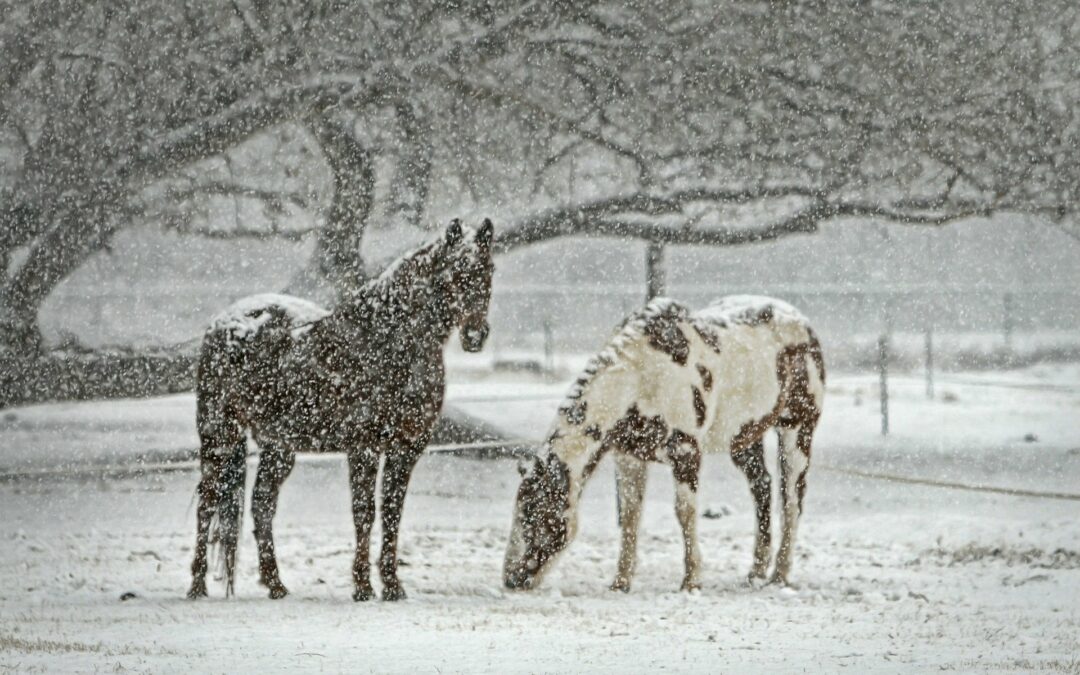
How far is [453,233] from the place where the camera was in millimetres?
6980

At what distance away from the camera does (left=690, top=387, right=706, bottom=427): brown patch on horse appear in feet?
25.4

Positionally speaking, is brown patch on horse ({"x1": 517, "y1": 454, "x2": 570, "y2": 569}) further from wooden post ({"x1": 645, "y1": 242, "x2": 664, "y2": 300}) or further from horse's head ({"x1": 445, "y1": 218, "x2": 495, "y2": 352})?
wooden post ({"x1": 645, "y1": 242, "x2": 664, "y2": 300})

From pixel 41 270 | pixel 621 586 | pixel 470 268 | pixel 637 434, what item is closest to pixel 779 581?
pixel 621 586

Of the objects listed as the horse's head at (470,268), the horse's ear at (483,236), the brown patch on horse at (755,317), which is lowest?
the brown patch on horse at (755,317)

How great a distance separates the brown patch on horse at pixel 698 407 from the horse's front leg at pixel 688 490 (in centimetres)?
15

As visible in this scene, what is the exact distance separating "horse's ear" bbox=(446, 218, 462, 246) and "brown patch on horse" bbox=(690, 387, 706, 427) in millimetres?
1661

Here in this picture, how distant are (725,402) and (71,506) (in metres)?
6.57

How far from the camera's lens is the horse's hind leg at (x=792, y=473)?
27.9 ft

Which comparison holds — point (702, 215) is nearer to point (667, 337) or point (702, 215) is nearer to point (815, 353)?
point (815, 353)

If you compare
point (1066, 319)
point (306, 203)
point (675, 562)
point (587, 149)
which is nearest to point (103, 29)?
point (306, 203)

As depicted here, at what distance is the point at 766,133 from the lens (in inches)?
510

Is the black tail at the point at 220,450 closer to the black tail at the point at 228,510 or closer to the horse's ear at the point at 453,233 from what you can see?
the black tail at the point at 228,510

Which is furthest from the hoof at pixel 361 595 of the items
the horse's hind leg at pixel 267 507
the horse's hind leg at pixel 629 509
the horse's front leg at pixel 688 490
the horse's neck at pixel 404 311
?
the horse's front leg at pixel 688 490

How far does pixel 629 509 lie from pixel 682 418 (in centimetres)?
64
